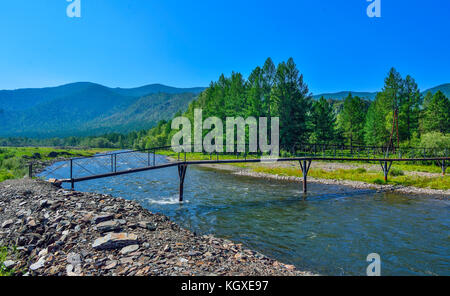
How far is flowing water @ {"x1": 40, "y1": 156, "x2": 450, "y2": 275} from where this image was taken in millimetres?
10484

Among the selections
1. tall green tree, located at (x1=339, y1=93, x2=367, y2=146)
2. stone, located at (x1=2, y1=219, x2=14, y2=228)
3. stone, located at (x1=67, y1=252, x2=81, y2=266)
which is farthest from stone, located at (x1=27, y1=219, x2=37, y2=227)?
tall green tree, located at (x1=339, y1=93, x2=367, y2=146)

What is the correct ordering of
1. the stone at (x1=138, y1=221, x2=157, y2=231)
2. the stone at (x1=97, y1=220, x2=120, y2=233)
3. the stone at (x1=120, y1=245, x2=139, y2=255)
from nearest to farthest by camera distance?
the stone at (x1=120, y1=245, x2=139, y2=255) → the stone at (x1=97, y1=220, x2=120, y2=233) → the stone at (x1=138, y1=221, x2=157, y2=231)

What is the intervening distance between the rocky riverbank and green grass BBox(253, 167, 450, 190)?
24.3 meters

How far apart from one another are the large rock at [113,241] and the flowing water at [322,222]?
18.4ft

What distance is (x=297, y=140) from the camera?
48312 millimetres

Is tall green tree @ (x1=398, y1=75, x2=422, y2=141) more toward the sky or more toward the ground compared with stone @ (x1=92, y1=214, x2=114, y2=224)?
more toward the sky

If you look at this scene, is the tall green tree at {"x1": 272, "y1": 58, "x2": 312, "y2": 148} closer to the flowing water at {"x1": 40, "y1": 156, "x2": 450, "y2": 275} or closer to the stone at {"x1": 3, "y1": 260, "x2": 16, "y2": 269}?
the flowing water at {"x1": 40, "y1": 156, "x2": 450, "y2": 275}

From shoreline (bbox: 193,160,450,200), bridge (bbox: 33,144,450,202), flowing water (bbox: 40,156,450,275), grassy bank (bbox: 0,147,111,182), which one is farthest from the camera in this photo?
grassy bank (bbox: 0,147,111,182)

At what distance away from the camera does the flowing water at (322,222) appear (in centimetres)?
1048

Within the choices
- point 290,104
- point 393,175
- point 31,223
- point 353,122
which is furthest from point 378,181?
point 353,122

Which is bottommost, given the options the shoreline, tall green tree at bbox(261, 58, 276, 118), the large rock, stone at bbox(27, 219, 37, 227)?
the shoreline

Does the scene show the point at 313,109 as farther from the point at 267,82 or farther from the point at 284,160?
the point at 284,160
